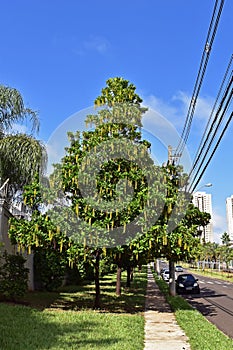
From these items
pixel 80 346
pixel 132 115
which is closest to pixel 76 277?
pixel 132 115

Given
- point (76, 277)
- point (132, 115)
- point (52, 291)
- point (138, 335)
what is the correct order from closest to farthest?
point (138, 335)
point (132, 115)
point (52, 291)
point (76, 277)

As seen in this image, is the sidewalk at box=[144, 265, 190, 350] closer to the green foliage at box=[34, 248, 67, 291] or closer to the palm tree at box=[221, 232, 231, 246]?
the green foliage at box=[34, 248, 67, 291]

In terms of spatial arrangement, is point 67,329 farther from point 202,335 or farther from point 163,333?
point 202,335

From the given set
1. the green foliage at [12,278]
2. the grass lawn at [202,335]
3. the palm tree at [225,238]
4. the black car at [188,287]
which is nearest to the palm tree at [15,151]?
the green foliage at [12,278]

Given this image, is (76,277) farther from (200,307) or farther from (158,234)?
(158,234)

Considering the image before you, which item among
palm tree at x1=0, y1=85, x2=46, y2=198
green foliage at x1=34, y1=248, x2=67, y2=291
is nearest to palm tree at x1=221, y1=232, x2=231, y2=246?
green foliage at x1=34, y1=248, x2=67, y2=291

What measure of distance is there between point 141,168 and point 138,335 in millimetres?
5461

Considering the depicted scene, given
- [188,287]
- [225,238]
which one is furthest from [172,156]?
[225,238]

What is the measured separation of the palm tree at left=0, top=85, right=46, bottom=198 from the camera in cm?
1667

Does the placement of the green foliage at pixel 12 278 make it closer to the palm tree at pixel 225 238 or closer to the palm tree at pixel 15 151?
the palm tree at pixel 15 151

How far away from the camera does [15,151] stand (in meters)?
16.8

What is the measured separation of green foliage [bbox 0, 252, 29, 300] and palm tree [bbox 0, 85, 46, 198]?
10.5 ft

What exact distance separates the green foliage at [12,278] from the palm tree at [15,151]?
3206 millimetres

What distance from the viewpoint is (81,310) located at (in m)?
14.7
